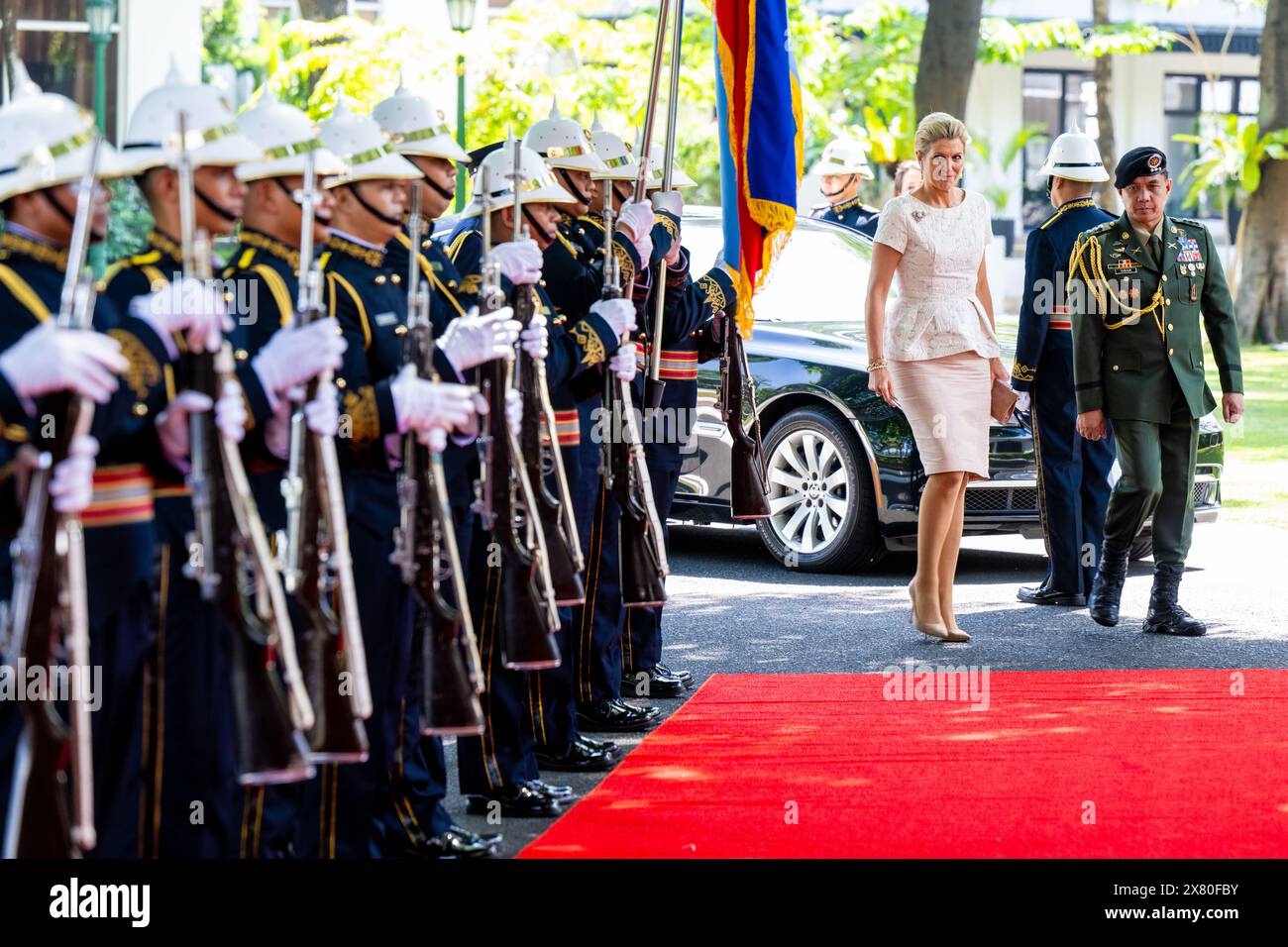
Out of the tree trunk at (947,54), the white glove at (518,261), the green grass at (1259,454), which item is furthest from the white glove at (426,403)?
the tree trunk at (947,54)

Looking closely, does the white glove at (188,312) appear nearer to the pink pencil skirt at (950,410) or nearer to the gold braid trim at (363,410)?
the gold braid trim at (363,410)

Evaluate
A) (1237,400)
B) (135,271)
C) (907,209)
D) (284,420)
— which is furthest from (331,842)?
(1237,400)

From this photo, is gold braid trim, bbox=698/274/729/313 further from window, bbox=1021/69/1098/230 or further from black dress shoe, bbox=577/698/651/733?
window, bbox=1021/69/1098/230

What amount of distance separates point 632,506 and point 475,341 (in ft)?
6.59

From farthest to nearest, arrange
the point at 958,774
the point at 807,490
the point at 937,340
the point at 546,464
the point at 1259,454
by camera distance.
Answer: the point at 1259,454
the point at 807,490
the point at 937,340
the point at 958,774
the point at 546,464

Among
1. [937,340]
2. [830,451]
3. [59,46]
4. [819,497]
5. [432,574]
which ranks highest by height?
[59,46]

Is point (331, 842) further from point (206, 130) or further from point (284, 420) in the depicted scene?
point (206, 130)

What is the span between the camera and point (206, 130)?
4.73 metres

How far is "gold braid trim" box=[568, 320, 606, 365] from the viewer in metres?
6.84

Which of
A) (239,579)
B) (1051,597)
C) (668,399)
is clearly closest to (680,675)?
(668,399)

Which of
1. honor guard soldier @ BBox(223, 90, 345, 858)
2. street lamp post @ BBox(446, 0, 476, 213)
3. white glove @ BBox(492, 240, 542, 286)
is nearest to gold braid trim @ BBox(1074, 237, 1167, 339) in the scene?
white glove @ BBox(492, 240, 542, 286)

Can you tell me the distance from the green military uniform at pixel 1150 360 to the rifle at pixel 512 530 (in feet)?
13.4

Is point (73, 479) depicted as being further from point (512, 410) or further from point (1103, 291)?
point (1103, 291)

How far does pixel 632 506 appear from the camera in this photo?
7492mm
